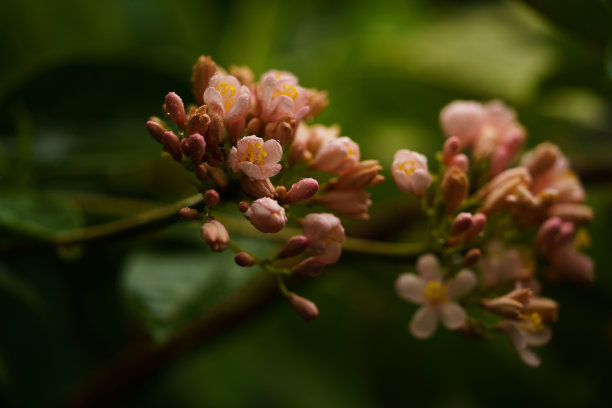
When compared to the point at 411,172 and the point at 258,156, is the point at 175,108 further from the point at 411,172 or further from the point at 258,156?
the point at 411,172

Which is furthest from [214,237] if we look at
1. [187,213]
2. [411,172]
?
[411,172]

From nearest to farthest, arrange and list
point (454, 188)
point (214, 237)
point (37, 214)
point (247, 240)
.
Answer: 1. point (214, 237)
2. point (454, 188)
3. point (37, 214)
4. point (247, 240)

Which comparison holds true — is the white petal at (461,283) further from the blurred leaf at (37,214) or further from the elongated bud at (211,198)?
the blurred leaf at (37,214)

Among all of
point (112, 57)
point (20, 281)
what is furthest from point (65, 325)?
point (112, 57)

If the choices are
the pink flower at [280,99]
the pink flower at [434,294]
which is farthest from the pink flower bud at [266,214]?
the pink flower at [434,294]

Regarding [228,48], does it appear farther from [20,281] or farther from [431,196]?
[431,196]
